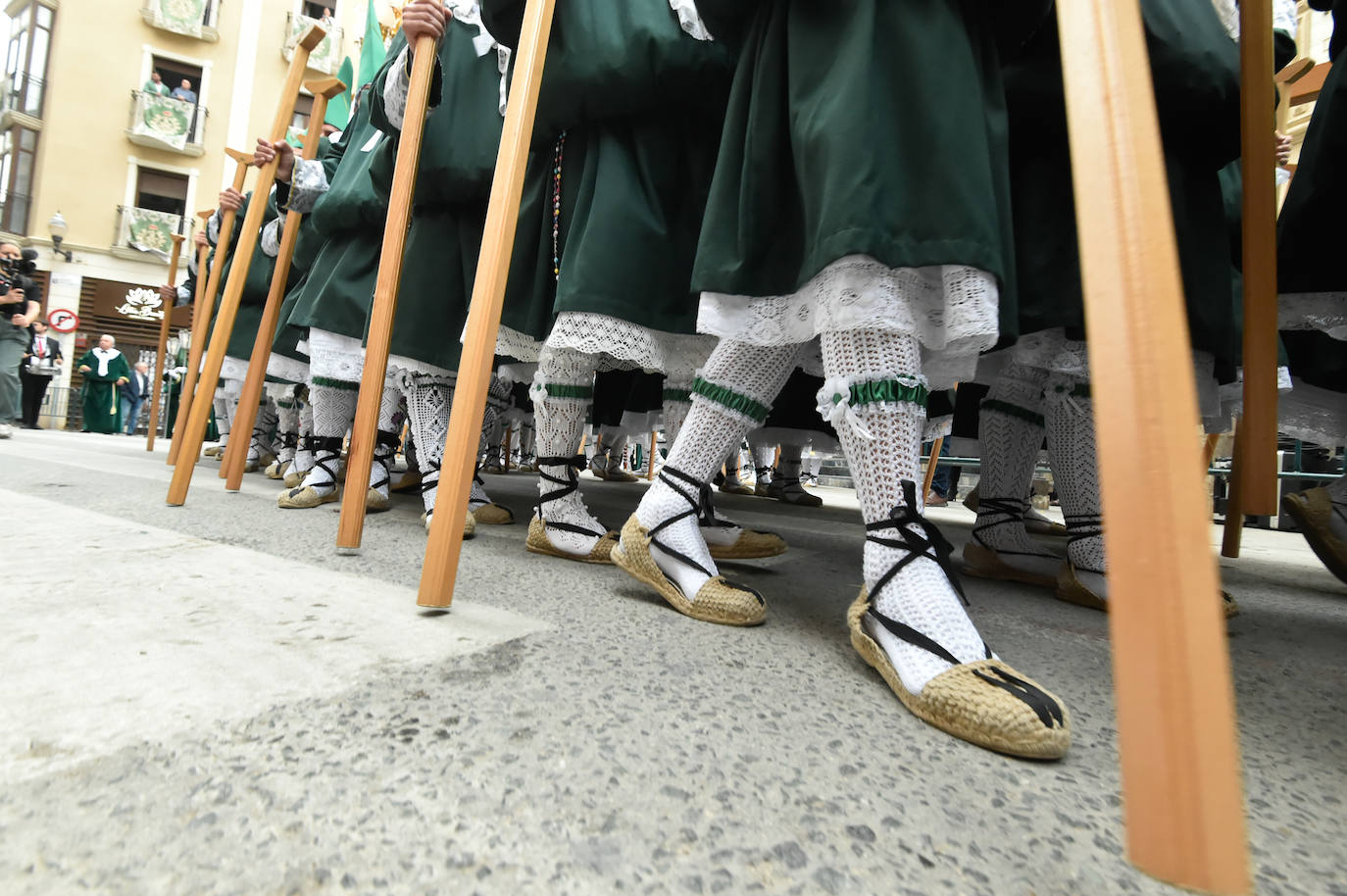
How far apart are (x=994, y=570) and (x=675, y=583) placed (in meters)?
0.81

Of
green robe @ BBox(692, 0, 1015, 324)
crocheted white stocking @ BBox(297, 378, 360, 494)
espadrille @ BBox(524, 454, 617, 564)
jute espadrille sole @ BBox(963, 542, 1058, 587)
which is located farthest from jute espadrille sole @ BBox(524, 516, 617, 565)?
crocheted white stocking @ BBox(297, 378, 360, 494)

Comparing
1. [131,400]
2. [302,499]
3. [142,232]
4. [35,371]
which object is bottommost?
[131,400]

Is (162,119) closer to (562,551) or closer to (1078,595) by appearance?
(562,551)

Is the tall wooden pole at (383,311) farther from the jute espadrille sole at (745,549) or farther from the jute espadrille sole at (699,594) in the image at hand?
the jute espadrille sole at (745,549)

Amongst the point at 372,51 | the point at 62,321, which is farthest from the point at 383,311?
the point at 62,321

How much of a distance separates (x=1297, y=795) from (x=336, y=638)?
2.59ft

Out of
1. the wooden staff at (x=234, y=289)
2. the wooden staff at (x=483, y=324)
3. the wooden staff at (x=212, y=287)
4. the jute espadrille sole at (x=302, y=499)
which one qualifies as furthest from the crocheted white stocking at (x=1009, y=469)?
the wooden staff at (x=212, y=287)

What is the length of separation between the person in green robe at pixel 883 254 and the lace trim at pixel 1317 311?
0.70 metres

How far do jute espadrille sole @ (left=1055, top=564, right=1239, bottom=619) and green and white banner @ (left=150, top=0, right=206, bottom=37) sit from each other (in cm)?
1451

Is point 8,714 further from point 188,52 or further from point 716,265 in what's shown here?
point 188,52

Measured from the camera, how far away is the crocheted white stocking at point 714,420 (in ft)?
3.00

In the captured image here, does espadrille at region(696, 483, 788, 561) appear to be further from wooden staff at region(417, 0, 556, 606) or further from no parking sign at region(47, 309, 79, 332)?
no parking sign at region(47, 309, 79, 332)

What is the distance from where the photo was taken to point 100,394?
26.9ft

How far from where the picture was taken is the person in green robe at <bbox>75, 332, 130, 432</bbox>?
26.5ft
